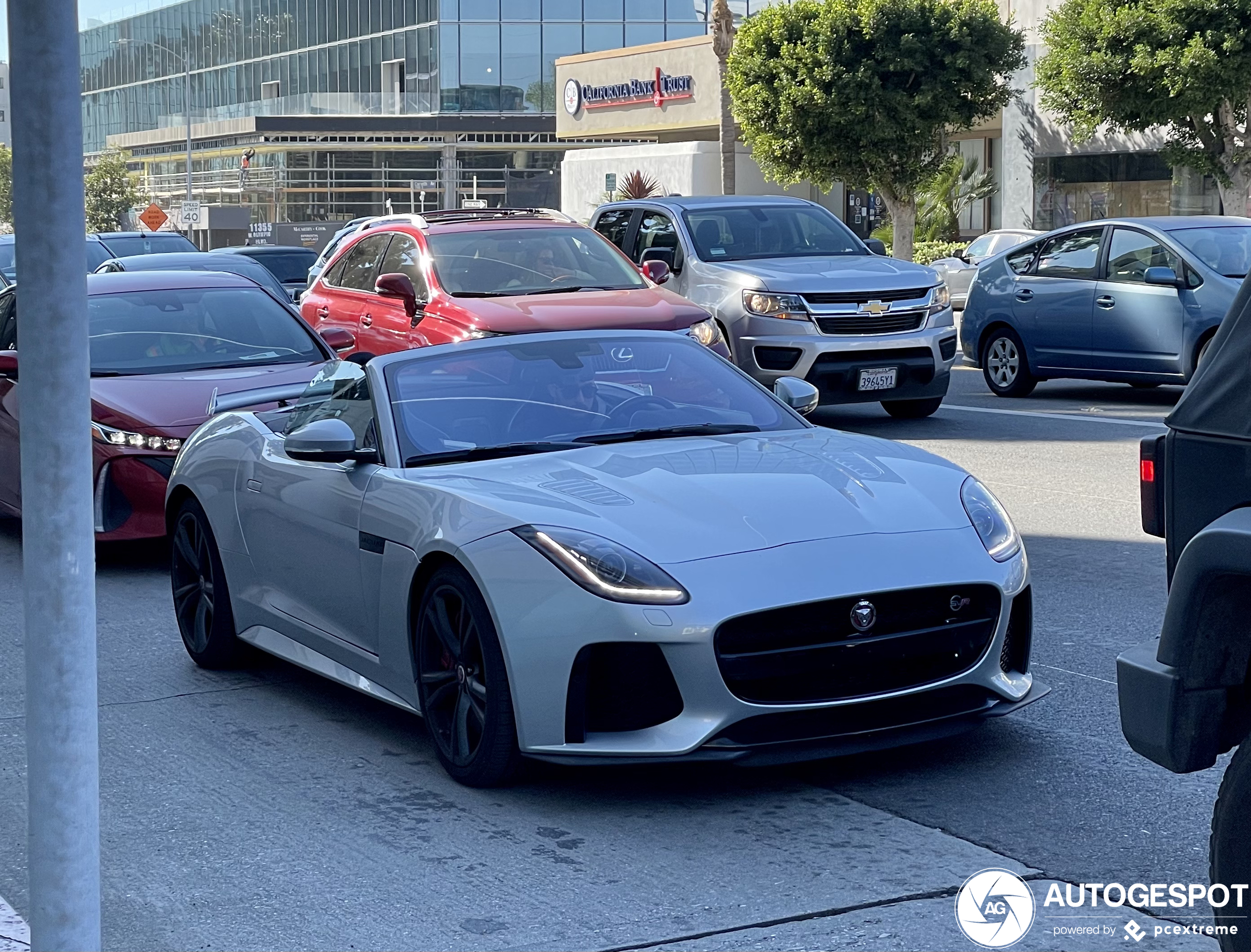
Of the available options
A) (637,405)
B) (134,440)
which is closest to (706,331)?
(134,440)

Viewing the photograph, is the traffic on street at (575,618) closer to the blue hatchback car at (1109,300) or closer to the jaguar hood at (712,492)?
the jaguar hood at (712,492)

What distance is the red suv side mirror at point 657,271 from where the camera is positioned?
49.1 ft

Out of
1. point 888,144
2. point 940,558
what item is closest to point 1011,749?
point 940,558

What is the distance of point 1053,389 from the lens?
1745 centimetres

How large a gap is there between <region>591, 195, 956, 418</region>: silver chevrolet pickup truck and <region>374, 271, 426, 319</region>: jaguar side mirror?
2.43m

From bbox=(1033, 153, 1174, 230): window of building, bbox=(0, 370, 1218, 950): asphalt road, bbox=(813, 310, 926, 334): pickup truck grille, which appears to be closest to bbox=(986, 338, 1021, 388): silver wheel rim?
bbox=(813, 310, 926, 334): pickup truck grille

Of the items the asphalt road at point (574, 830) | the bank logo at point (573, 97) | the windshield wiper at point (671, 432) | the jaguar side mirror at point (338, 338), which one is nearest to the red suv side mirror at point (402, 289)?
the jaguar side mirror at point (338, 338)

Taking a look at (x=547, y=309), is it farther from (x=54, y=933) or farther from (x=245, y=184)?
(x=245, y=184)

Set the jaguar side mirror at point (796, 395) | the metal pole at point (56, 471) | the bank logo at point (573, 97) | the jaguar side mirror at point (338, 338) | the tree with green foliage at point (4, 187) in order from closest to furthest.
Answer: the metal pole at point (56, 471), the jaguar side mirror at point (796, 395), the jaguar side mirror at point (338, 338), the bank logo at point (573, 97), the tree with green foliage at point (4, 187)

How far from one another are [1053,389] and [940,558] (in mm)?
12652

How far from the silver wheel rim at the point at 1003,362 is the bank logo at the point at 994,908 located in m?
12.5

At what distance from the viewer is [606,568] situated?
5098 millimetres

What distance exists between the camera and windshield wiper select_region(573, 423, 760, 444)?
6.34 metres

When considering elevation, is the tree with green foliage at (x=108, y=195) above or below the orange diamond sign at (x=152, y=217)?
above
